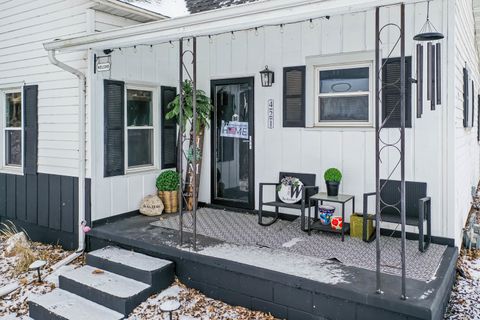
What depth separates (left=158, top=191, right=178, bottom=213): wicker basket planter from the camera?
5.85m

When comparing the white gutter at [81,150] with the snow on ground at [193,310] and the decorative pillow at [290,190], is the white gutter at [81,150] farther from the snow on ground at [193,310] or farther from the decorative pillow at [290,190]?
the decorative pillow at [290,190]

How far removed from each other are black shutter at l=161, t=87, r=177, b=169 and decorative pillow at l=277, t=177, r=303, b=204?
1902 millimetres

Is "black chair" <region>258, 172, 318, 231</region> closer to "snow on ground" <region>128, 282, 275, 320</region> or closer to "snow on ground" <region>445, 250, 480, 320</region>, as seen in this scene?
"snow on ground" <region>128, 282, 275, 320</region>

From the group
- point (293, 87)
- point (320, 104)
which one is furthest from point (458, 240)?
point (293, 87)

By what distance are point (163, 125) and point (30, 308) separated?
3065mm

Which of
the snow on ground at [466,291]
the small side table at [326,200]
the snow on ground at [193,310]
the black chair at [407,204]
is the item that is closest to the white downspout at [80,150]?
the snow on ground at [193,310]

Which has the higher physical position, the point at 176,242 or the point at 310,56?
the point at 310,56

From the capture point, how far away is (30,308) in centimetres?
380

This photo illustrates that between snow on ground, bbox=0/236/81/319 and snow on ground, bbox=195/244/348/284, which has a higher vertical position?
snow on ground, bbox=195/244/348/284

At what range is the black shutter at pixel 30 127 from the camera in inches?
224

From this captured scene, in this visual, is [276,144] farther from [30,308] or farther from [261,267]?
[30,308]

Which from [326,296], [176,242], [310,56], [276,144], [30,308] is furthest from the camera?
[276,144]

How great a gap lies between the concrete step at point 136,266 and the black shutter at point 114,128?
3.93ft

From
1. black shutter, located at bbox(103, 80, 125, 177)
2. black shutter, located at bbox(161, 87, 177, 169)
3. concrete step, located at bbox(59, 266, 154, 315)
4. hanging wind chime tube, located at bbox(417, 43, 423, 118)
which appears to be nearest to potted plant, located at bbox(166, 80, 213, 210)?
black shutter, located at bbox(161, 87, 177, 169)
